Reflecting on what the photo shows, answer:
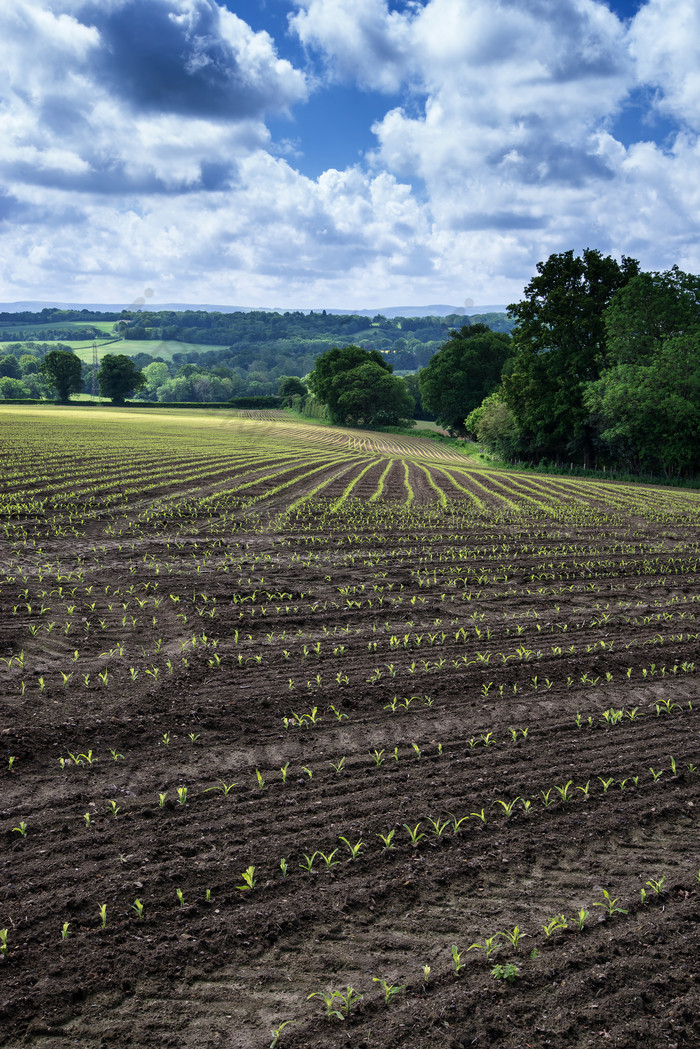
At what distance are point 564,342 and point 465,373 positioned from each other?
33.5 m

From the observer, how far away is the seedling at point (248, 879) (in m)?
4.58

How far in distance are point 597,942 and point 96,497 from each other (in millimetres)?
20511

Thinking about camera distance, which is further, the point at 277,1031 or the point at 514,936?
the point at 514,936

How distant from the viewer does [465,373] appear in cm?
7650

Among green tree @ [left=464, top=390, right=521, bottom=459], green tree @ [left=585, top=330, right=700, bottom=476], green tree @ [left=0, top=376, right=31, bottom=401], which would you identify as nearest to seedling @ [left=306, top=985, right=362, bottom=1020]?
green tree @ [left=585, top=330, right=700, bottom=476]

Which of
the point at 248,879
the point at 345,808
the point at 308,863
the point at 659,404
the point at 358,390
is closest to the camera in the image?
the point at 248,879

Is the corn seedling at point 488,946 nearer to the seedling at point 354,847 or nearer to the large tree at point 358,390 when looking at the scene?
the seedling at point 354,847

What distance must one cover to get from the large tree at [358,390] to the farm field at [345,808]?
74.7 meters

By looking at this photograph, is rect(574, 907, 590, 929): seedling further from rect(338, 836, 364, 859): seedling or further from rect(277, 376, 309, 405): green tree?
rect(277, 376, 309, 405): green tree

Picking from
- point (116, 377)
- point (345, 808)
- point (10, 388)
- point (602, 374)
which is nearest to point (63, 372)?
point (116, 377)

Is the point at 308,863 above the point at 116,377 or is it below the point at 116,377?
below

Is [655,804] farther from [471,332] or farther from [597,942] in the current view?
[471,332]

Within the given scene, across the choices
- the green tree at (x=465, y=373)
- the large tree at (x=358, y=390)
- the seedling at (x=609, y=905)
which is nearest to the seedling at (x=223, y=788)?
the seedling at (x=609, y=905)

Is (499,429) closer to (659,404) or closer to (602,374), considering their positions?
(602,374)
